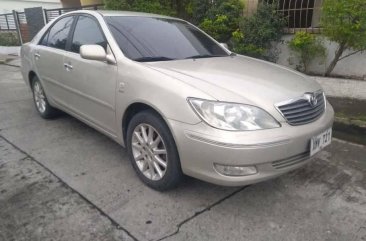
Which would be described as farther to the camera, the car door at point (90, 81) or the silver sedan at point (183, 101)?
the car door at point (90, 81)

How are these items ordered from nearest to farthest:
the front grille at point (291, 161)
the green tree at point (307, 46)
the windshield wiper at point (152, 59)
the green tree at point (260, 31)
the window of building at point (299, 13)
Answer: the front grille at point (291, 161) → the windshield wiper at point (152, 59) → the green tree at point (307, 46) → the green tree at point (260, 31) → the window of building at point (299, 13)

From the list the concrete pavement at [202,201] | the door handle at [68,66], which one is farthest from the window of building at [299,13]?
the door handle at [68,66]

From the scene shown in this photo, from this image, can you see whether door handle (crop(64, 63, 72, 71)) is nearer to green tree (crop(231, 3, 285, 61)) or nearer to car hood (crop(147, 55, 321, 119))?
car hood (crop(147, 55, 321, 119))

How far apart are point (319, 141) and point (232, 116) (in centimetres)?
85

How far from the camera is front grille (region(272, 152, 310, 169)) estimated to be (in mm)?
2598

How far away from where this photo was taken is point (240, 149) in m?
2.43

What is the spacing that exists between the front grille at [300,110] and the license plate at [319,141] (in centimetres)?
15

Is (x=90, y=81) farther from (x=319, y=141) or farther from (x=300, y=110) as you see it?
(x=319, y=141)

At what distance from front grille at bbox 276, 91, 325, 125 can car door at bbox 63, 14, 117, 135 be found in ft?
5.04

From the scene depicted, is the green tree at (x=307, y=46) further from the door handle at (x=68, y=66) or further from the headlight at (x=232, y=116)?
the headlight at (x=232, y=116)

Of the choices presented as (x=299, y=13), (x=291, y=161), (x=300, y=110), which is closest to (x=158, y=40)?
(x=300, y=110)

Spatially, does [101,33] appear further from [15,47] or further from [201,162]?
[15,47]

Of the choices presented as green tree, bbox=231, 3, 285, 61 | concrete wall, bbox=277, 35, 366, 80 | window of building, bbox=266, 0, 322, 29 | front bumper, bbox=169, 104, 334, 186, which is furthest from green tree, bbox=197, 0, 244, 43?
front bumper, bbox=169, 104, 334, 186

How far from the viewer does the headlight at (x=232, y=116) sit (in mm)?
2490
